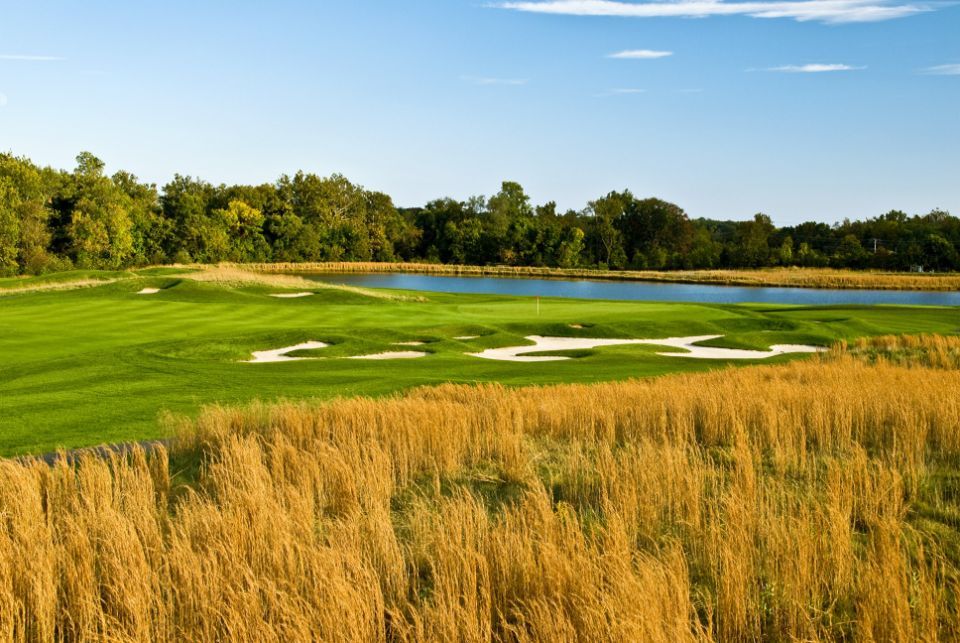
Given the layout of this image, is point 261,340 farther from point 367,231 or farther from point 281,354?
point 367,231

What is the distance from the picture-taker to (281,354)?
17.8m

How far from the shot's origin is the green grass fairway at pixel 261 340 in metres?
11.3

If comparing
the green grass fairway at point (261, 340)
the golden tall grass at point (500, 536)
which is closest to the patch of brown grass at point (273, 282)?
the green grass fairway at point (261, 340)

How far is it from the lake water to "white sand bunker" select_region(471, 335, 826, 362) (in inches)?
1202

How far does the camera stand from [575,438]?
8.48m

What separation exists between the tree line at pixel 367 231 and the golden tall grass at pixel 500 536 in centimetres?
6015

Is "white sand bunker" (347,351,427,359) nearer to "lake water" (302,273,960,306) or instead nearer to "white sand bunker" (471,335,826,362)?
"white sand bunker" (471,335,826,362)

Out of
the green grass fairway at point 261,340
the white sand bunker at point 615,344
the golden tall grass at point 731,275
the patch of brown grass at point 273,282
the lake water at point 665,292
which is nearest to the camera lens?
the green grass fairway at point 261,340

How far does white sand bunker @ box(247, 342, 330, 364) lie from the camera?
54.1ft

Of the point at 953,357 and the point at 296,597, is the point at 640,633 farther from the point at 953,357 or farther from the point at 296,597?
the point at 953,357

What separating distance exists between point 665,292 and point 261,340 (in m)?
51.8

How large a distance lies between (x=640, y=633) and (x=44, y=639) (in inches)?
121

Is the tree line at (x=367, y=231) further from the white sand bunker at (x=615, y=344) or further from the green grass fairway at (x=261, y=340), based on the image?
the white sand bunker at (x=615, y=344)

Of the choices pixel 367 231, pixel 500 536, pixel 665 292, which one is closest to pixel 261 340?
pixel 500 536
